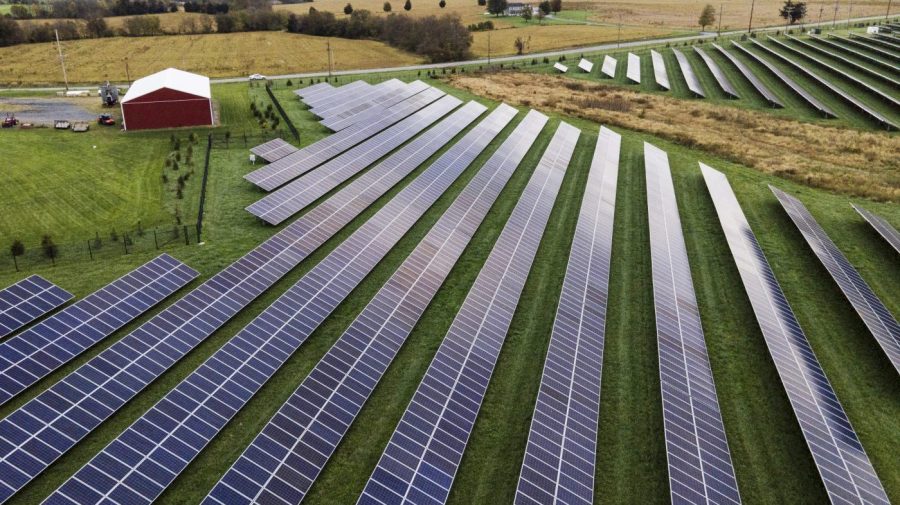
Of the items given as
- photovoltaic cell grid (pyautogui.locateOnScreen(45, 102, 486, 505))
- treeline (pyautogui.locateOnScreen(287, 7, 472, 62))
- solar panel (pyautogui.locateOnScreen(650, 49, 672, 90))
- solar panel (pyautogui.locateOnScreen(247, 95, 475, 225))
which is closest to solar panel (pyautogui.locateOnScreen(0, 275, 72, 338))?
photovoltaic cell grid (pyautogui.locateOnScreen(45, 102, 486, 505))

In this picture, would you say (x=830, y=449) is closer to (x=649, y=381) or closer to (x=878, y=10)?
(x=649, y=381)

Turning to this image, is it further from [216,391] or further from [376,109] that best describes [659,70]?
[216,391]

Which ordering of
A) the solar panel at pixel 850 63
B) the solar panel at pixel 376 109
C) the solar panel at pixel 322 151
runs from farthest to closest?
A: 1. the solar panel at pixel 850 63
2. the solar panel at pixel 376 109
3. the solar panel at pixel 322 151

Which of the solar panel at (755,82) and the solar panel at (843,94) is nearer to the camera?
the solar panel at (843,94)

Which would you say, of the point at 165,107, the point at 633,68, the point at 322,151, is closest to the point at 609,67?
the point at 633,68

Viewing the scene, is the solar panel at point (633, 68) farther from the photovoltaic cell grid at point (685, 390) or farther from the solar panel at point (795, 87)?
the photovoltaic cell grid at point (685, 390)

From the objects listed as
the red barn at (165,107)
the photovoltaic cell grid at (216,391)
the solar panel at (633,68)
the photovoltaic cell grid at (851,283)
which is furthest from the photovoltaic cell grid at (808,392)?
the solar panel at (633,68)

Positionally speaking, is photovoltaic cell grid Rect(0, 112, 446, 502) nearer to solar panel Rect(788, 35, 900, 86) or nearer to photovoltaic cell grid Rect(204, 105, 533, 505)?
photovoltaic cell grid Rect(204, 105, 533, 505)
